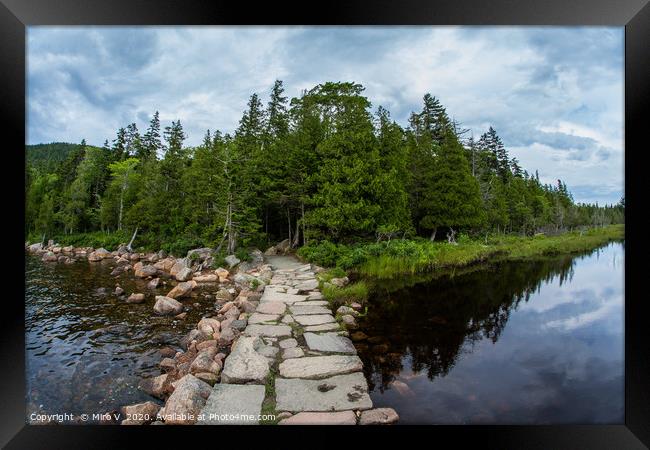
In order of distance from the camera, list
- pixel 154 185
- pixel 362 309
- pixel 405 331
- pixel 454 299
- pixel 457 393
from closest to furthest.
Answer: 1. pixel 457 393
2. pixel 405 331
3. pixel 362 309
4. pixel 454 299
5. pixel 154 185

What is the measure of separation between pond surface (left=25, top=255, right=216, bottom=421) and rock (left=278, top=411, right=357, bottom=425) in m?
1.96

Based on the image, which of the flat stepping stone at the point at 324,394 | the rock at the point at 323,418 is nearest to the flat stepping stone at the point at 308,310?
the flat stepping stone at the point at 324,394

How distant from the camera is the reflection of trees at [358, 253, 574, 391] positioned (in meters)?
3.52

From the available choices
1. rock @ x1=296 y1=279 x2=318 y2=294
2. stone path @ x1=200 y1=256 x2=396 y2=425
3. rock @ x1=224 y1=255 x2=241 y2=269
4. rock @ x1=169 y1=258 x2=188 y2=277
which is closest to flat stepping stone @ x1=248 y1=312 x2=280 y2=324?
stone path @ x1=200 y1=256 x2=396 y2=425

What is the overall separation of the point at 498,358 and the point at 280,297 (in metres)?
3.45

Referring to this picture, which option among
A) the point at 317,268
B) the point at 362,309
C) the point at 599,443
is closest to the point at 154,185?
the point at 317,268

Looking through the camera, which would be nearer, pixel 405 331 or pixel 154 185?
pixel 405 331

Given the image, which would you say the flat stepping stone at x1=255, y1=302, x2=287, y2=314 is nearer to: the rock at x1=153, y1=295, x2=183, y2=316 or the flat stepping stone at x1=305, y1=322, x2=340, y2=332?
the flat stepping stone at x1=305, y1=322, x2=340, y2=332

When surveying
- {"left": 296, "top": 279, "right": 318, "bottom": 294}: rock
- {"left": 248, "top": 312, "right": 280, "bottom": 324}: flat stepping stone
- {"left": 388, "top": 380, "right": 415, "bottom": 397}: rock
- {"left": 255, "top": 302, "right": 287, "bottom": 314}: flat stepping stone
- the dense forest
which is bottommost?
{"left": 388, "top": 380, "right": 415, "bottom": 397}: rock

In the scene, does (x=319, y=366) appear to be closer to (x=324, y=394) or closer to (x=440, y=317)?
(x=324, y=394)

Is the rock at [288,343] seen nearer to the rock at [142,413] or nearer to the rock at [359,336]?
the rock at [359,336]

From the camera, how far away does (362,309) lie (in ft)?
17.2
